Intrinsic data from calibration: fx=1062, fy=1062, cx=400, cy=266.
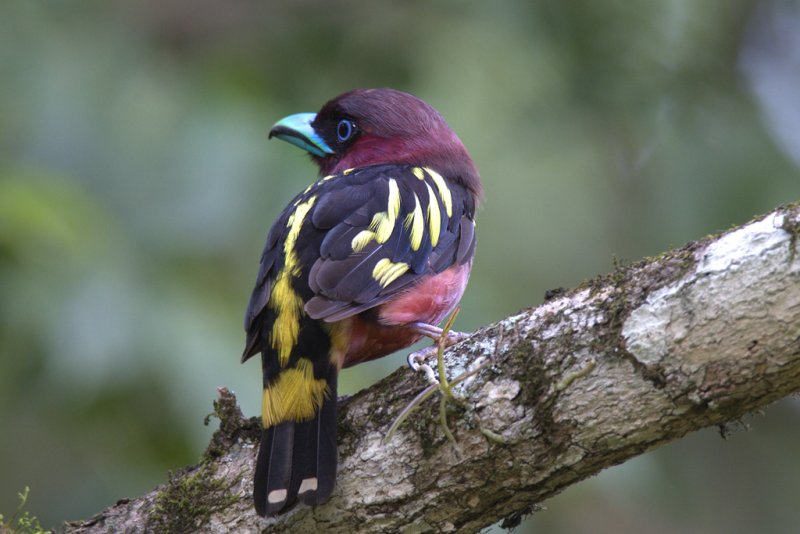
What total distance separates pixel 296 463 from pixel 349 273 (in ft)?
2.42

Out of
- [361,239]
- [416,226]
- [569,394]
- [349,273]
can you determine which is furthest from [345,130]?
[569,394]

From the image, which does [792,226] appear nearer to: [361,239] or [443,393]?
[443,393]

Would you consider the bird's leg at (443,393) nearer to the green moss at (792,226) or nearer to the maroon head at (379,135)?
the green moss at (792,226)

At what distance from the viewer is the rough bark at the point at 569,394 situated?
262 cm

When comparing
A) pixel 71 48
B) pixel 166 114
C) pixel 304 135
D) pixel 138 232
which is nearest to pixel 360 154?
pixel 304 135

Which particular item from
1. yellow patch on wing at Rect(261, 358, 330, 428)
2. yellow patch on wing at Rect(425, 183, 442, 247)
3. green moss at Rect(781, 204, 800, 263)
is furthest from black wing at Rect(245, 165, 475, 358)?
green moss at Rect(781, 204, 800, 263)

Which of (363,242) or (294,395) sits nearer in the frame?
(294,395)

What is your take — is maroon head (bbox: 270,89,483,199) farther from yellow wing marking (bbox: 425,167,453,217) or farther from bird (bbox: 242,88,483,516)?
yellow wing marking (bbox: 425,167,453,217)

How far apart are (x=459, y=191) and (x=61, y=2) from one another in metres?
4.31

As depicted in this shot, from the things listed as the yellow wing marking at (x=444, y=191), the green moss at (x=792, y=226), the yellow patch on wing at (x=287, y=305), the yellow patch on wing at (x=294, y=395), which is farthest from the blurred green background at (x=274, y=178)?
the green moss at (x=792, y=226)

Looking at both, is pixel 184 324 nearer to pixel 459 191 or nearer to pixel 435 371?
pixel 459 191

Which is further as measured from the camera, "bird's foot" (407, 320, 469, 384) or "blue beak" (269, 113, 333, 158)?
"blue beak" (269, 113, 333, 158)

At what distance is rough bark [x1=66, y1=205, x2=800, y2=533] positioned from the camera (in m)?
2.62

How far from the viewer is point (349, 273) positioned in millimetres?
3641
